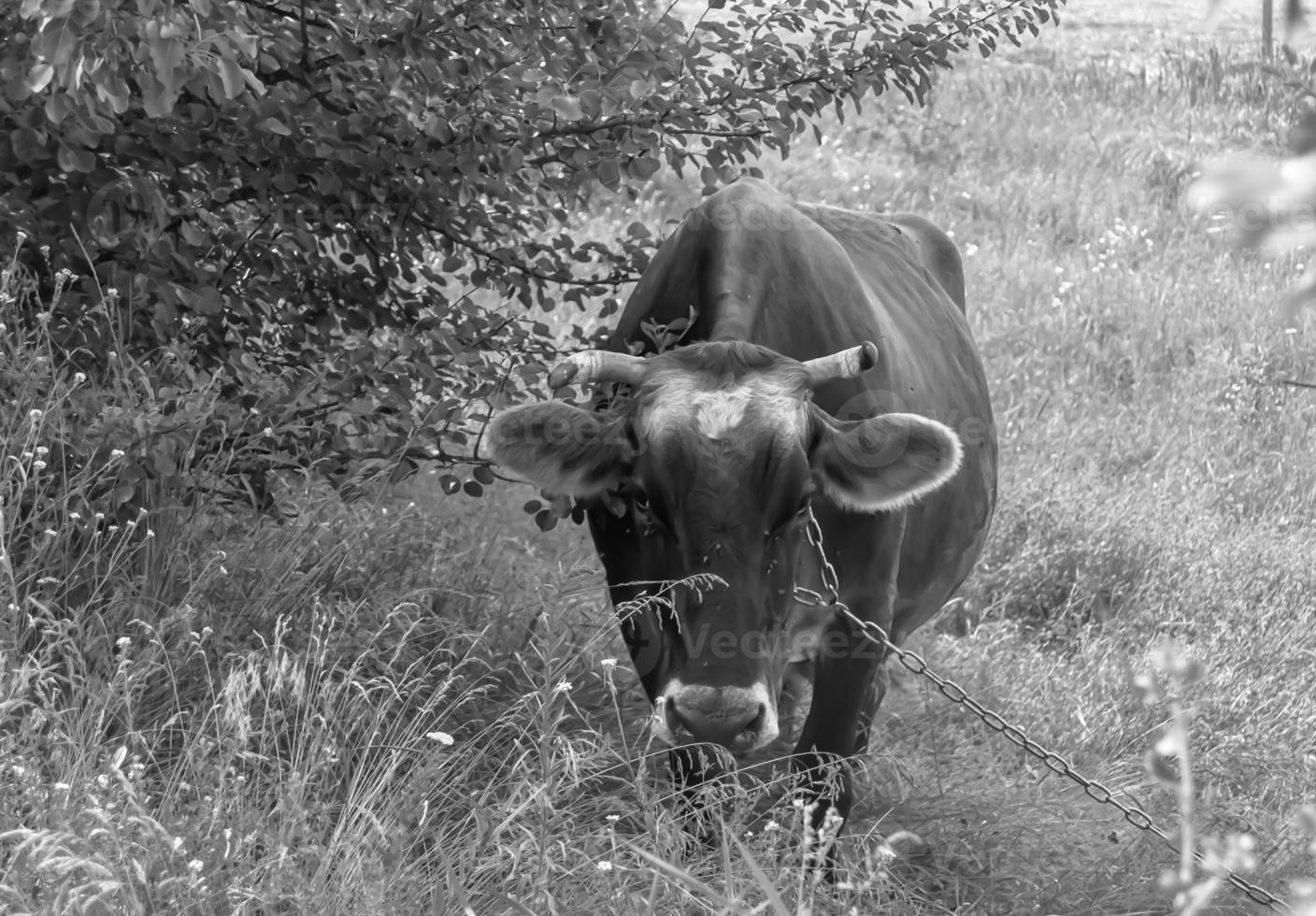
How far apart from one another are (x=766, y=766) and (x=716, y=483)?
1.47 m

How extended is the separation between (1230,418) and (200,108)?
6356 millimetres

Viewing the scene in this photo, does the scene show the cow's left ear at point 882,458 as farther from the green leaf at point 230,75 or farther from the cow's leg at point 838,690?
the green leaf at point 230,75

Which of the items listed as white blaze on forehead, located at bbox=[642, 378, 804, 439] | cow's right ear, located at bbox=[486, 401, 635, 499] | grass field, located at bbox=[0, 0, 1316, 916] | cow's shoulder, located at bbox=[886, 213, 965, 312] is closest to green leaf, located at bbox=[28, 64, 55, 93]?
grass field, located at bbox=[0, 0, 1316, 916]

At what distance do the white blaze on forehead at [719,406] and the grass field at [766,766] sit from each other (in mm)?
528

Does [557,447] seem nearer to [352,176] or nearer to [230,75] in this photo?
[352,176]

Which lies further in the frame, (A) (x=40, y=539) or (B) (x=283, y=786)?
(A) (x=40, y=539)

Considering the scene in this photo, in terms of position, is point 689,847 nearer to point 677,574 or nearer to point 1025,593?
point 677,574

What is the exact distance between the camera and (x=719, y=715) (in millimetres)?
3438

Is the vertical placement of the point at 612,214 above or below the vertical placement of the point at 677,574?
below

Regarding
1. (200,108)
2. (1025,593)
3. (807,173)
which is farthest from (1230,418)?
(200,108)

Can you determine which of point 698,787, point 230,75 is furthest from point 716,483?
point 230,75

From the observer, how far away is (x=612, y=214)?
10.5 m

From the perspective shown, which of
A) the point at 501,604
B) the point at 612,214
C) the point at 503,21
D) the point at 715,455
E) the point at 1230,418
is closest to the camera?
the point at 715,455

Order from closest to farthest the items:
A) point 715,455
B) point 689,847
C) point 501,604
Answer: point 689,847, point 715,455, point 501,604
